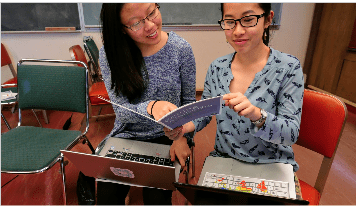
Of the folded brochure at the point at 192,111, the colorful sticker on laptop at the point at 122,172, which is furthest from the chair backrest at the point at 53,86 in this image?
the folded brochure at the point at 192,111

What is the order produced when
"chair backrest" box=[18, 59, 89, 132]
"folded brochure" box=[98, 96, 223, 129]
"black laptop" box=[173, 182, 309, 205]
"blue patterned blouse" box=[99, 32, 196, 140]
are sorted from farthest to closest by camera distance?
"chair backrest" box=[18, 59, 89, 132]
"blue patterned blouse" box=[99, 32, 196, 140]
"folded brochure" box=[98, 96, 223, 129]
"black laptop" box=[173, 182, 309, 205]

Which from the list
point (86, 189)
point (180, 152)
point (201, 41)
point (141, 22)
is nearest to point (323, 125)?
point (180, 152)

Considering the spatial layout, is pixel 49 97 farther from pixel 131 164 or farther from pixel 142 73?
pixel 131 164

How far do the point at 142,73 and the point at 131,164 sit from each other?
0.49m

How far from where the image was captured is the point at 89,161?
71cm

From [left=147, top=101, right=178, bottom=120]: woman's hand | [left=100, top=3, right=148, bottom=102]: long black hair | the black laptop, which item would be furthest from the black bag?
the black laptop

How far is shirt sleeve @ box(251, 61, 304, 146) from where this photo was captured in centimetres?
67

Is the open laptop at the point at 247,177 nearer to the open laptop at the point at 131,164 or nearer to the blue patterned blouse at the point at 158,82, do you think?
the open laptop at the point at 131,164

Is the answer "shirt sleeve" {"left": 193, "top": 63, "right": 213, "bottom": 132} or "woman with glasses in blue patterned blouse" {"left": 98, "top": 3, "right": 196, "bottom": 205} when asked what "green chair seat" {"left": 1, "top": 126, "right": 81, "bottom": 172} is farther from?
"shirt sleeve" {"left": 193, "top": 63, "right": 213, "bottom": 132}

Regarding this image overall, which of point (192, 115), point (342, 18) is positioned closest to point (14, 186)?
point (192, 115)

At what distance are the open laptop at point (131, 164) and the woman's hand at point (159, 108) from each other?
0.17m

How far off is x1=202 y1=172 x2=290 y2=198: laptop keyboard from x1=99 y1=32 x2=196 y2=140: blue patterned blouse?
428 mm

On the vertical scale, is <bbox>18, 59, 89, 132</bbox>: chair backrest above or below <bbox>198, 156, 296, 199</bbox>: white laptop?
above

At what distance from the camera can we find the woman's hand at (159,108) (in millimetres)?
780
